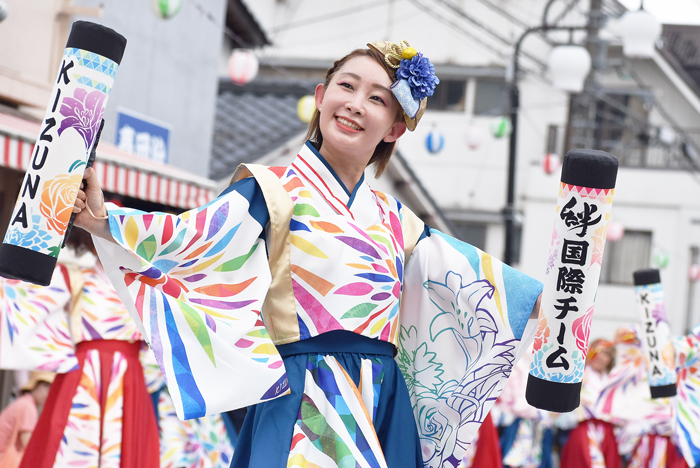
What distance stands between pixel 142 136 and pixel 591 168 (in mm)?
7531

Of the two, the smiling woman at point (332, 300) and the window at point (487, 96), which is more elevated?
the window at point (487, 96)

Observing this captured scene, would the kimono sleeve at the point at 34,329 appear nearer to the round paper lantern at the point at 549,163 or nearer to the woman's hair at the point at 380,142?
the woman's hair at the point at 380,142

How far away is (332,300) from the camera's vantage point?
8.46 ft

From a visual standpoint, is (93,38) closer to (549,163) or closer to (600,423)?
(600,423)

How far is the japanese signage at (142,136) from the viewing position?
871 centimetres

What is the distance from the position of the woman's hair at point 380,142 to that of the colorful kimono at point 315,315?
146 mm

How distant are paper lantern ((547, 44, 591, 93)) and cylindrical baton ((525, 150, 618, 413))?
8.15 metres

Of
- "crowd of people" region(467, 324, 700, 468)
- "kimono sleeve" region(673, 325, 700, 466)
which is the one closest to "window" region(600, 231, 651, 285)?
"crowd of people" region(467, 324, 700, 468)

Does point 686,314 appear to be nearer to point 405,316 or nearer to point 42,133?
point 405,316

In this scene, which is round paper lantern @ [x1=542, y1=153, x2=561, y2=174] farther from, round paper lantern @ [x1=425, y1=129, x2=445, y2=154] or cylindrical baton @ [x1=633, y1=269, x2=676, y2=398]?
cylindrical baton @ [x1=633, y1=269, x2=676, y2=398]

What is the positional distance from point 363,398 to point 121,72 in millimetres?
6925

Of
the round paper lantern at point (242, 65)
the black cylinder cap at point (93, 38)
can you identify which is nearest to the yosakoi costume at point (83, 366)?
the black cylinder cap at point (93, 38)

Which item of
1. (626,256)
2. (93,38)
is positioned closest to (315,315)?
(93,38)

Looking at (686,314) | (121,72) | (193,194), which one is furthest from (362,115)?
(686,314)
